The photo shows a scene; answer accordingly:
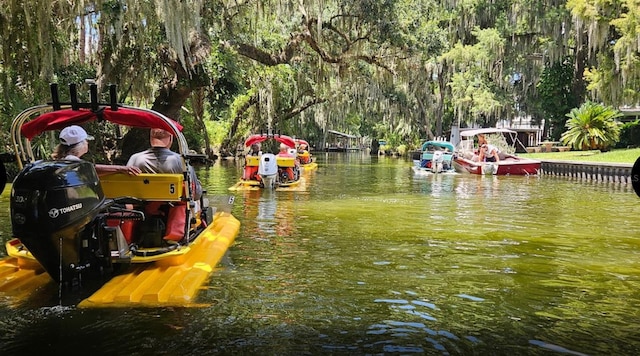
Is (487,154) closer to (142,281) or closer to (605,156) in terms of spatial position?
(605,156)

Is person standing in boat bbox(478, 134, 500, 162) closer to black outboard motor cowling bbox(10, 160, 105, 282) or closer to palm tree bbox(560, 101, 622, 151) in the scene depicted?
palm tree bbox(560, 101, 622, 151)

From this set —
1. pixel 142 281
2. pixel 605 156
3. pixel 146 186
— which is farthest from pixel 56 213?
pixel 605 156

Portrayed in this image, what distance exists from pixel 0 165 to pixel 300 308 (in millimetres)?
2763

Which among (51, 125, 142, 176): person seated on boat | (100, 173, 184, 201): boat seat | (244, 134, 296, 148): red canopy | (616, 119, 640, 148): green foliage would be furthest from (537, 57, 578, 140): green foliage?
(51, 125, 142, 176): person seated on boat

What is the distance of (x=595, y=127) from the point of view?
31.4m

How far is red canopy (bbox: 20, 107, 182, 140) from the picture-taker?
652 cm

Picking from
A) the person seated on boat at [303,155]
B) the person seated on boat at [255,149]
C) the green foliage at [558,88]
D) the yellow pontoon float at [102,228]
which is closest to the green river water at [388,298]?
the yellow pontoon float at [102,228]

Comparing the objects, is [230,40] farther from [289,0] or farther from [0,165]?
[0,165]

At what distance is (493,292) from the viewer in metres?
6.24

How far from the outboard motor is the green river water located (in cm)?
482

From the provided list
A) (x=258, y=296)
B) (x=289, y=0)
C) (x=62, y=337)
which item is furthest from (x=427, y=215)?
(x=289, y=0)

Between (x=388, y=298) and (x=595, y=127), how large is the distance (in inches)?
1144

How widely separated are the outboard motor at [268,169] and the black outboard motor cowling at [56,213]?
11.2m

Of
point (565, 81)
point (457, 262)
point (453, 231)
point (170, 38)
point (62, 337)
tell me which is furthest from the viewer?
point (565, 81)
